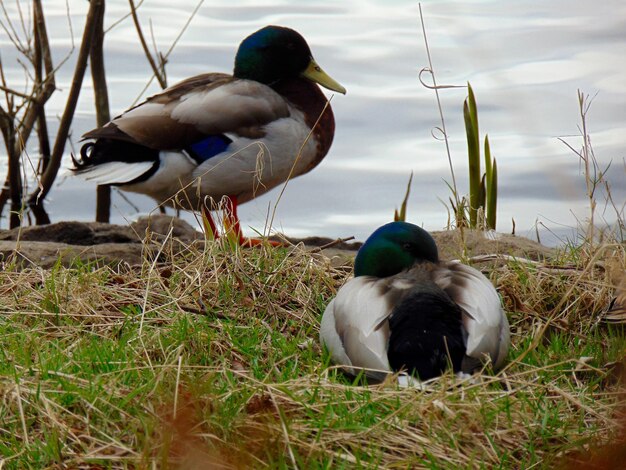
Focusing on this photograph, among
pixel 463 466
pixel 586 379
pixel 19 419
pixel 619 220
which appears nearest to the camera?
pixel 463 466

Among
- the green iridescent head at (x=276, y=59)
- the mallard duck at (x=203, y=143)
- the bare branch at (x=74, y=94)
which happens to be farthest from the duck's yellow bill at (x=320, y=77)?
the bare branch at (x=74, y=94)

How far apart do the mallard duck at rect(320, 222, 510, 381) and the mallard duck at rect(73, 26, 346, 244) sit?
2256 millimetres

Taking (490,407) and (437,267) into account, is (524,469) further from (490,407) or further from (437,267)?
(437,267)

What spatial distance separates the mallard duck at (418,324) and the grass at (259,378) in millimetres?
105

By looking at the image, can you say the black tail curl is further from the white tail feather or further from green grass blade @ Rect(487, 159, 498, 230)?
green grass blade @ Rect(487, 159, 498, 230)

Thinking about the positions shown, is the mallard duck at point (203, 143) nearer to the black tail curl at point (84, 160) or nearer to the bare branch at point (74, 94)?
the black tail curl at point (84, 160)

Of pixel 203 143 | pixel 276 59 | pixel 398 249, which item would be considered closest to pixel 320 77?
pixel 276 59

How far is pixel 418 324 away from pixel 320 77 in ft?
12.0

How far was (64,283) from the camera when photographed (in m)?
4.46

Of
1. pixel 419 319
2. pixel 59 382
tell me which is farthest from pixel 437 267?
pixel 59 382

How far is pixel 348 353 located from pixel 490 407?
61 cm

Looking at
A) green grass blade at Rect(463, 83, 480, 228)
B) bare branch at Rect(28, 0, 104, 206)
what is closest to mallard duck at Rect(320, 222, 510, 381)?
green grass blade at Rect(463, 83, 480, 228)

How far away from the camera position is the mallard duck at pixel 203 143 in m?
6.05

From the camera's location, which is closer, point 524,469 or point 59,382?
point 524,469
